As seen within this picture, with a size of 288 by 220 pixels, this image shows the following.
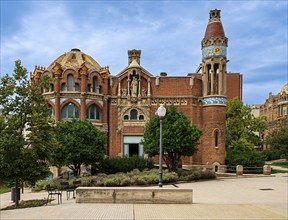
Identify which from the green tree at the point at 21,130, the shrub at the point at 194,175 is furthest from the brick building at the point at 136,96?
the green tree at the point at 21,130

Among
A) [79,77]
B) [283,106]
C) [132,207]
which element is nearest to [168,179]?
[132,207]

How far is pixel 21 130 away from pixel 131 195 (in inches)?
307

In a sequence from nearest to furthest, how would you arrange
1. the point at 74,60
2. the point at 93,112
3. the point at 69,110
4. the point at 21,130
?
the point at 21,130 < the point at 69,110 < the point at 93,112 < the point at 74,60

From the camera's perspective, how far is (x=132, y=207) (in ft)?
41.8

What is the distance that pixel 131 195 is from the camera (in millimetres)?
13922

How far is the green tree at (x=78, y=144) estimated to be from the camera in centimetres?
2697

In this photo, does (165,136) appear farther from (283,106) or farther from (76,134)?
(283,106)

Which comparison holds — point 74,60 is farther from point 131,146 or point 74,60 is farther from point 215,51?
point 215,51

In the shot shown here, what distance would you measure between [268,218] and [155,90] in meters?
27.7

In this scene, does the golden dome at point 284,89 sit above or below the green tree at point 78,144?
above

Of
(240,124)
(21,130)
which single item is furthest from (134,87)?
(21,130)

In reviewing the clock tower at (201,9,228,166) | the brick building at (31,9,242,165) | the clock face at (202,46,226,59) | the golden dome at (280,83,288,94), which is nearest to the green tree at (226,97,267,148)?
the brick building at (31,9,242,165)

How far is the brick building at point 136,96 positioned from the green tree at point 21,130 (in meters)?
17.2

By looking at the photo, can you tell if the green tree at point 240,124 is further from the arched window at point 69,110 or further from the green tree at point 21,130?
the green tree at point 21,130
